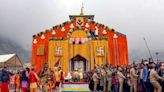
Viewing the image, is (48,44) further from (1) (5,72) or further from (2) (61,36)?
(1) (5,72)

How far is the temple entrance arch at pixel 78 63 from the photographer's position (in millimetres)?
35844

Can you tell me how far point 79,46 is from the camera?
35781mm

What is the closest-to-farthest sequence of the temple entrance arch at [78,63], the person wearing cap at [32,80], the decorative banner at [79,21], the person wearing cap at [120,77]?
the person wearing cap at [32,80]
the person wearing cap at [120,77]
the temple entrance arch at [78,63]
the decorative banner at [79,21]

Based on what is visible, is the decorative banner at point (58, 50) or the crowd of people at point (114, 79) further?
the decorative banner at point (58, 50)

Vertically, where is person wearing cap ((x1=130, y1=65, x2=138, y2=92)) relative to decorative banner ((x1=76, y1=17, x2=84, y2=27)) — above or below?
below

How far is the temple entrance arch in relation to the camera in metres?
35.8

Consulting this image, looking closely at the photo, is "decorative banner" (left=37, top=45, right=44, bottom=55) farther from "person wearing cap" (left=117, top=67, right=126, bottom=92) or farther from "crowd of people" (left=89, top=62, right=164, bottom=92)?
"person wearing cap" (left=117, top=67, right=126, bottom=92)

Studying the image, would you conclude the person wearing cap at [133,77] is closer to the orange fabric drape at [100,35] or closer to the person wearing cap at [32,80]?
the person wearing cap at [32,80]

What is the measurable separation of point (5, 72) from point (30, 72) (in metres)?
1.85

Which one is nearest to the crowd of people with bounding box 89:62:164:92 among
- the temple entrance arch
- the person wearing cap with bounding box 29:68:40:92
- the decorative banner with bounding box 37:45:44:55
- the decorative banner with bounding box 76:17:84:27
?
the person wearing cap with bounding box 29:68:40:92

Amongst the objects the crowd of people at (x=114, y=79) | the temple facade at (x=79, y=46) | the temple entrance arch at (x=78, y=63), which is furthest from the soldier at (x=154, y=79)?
the temple entrance arch at (x=78, y=63)

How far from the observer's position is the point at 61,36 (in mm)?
37500

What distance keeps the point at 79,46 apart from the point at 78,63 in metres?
1.93

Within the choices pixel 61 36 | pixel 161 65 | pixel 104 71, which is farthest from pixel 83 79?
pixel 161 65
